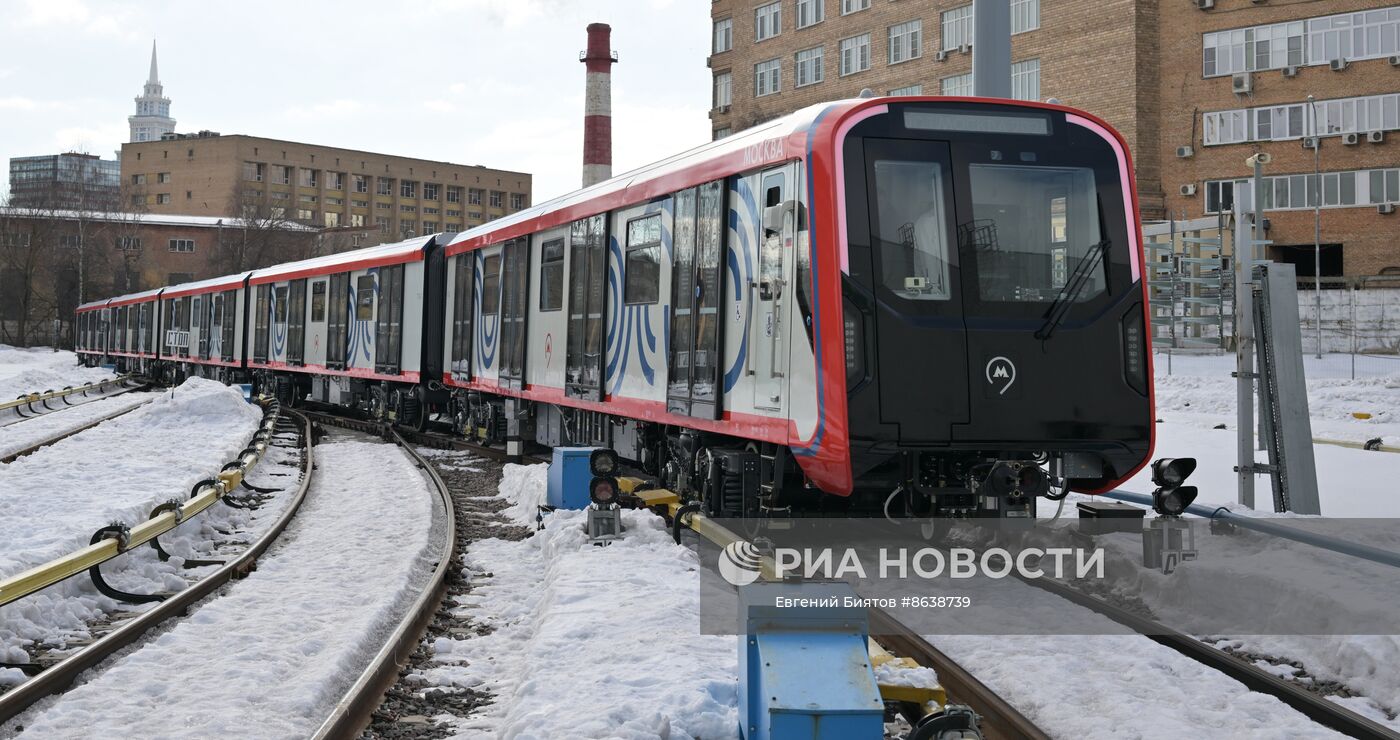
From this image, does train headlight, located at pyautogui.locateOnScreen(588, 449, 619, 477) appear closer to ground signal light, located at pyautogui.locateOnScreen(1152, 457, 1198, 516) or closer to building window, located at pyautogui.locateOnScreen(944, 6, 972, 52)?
ground signal light, located at pyautogui.locateOnScreen(1152, 457, 1198, 516)

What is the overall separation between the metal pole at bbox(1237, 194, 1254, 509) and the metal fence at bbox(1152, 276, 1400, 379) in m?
18.2

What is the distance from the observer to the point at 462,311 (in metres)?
18.5

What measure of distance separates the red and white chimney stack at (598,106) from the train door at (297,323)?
14.6 metres

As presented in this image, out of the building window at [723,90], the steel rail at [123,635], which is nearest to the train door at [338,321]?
the steel rail at [123,635]

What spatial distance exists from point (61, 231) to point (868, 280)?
8733cm

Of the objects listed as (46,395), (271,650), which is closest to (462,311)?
(271,650)

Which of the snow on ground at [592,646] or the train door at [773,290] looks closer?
the snow on ground at [592,646]

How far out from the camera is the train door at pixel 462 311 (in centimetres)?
1800

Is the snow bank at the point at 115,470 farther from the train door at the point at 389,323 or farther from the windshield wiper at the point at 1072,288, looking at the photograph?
the windshield wiper at the point at 1072,288

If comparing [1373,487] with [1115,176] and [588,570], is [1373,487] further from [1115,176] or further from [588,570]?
[588,570]

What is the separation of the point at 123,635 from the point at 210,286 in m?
29.7

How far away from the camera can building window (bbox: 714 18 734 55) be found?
178 feet

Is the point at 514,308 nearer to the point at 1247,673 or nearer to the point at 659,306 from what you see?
the point at 659,306

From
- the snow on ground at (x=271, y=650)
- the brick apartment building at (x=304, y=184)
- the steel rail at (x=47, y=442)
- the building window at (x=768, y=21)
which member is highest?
the brick apartment building at (x=304, y=184)
